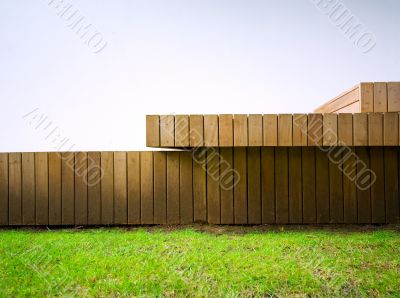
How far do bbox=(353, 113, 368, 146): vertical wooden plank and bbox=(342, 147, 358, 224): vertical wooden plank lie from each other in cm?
81

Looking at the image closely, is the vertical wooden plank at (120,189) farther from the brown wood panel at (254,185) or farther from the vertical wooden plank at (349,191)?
the vertical wooden plank at (349,191)

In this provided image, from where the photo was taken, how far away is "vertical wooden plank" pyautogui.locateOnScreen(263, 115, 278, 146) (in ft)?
14.5

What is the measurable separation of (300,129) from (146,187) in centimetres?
243

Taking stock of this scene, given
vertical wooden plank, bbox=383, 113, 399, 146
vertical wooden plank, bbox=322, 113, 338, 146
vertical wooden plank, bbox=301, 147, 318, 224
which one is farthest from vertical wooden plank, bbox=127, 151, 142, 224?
vertical wooden plank, bbox=383, 113, 399, 146

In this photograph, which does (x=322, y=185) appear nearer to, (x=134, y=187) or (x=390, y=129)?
(x=390, y=129)

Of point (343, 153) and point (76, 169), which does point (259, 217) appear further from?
point (76, 169)

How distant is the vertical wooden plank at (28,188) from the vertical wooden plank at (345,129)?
14.7 ft

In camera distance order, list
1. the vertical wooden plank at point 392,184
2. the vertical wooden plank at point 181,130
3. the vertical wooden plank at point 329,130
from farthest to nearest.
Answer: the vertical wooden plank at point 392,184, the vertical wooden plank at point 181,130, the vertical wooden plank at point 329,130

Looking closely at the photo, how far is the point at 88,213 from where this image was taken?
5301mm

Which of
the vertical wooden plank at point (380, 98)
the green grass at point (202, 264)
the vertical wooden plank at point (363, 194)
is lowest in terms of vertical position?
the green grass at point (202, 264)

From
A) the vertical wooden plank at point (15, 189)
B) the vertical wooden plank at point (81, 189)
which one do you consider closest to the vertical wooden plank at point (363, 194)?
the vertical wooden plank at point (81, 189)

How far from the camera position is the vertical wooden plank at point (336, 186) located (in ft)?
17.0

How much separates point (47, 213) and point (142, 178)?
5.18 ft

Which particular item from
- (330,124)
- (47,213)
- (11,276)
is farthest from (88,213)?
(330,124)
